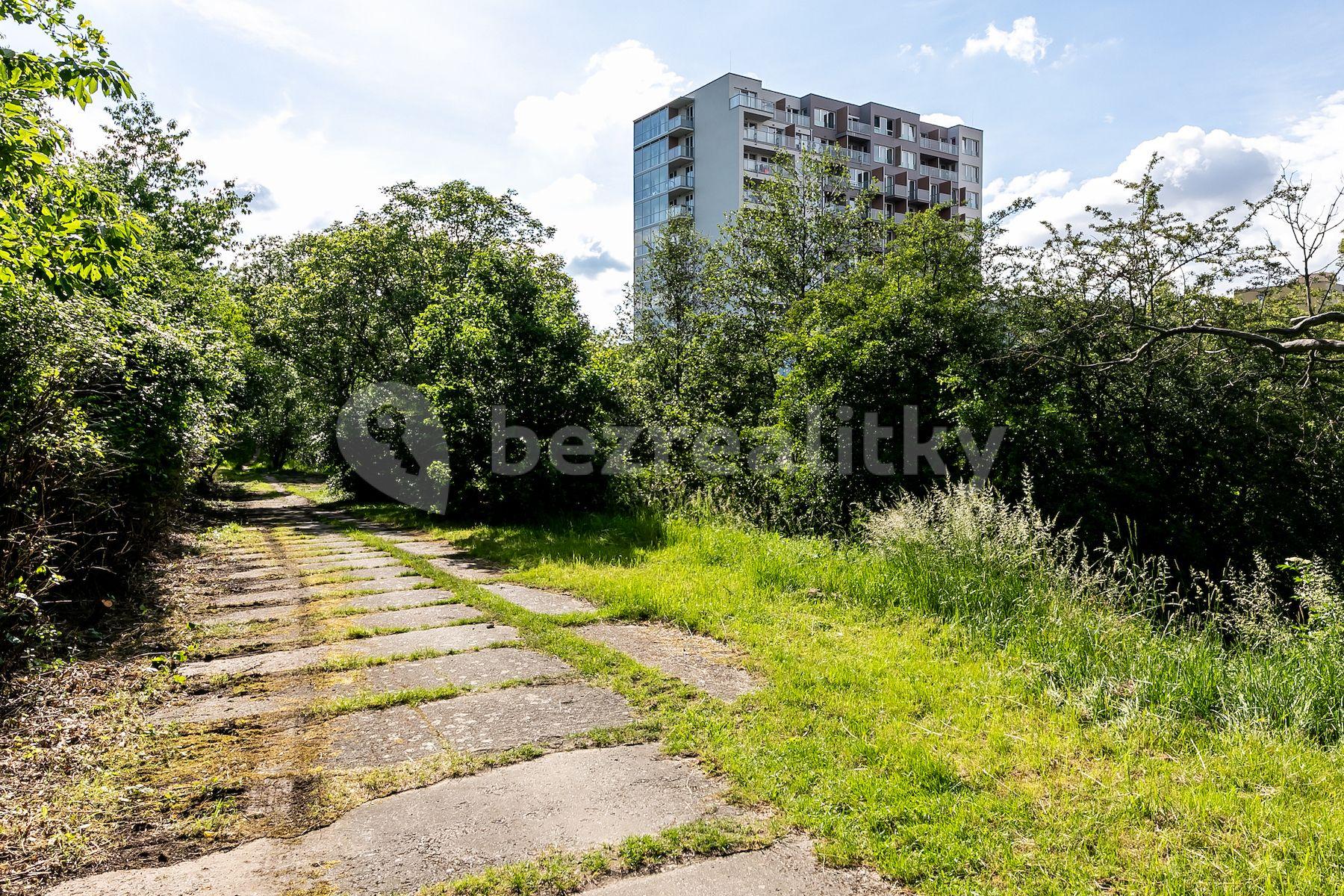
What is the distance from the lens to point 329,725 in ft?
13.9

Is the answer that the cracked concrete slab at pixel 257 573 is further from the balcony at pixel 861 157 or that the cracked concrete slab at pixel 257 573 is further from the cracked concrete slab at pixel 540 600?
the balcony at pixel 861 157

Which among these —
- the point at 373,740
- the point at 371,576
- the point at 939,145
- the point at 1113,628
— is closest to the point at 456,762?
the point at 373,740

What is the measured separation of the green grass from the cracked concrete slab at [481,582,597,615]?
428 mm

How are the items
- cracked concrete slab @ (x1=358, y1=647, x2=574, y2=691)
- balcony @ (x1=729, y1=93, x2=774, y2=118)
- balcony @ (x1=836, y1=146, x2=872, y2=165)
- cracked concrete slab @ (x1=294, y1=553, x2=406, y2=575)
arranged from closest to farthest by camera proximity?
A: cracked concrete slab @ (x1=358, y1=647, x2=574, y2=691)
cracked concrete slab @ (x1=294, y1=553, x2=406, y2=575)
balcony @ (x1=729, y1=93, x2=774, y2=118)
balcony @ (x1=836, y1=146, x2=872, y2=165)

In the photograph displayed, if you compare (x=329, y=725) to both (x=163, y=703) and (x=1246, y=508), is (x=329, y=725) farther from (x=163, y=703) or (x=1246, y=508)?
(x=1246, y=508)

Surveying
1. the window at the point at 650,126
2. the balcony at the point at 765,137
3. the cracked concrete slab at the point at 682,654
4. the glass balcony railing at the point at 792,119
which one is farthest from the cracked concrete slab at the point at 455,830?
the window at the point at 650,126

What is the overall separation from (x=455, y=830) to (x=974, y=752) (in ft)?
7.95

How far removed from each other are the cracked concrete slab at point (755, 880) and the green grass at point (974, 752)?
0.10 meters

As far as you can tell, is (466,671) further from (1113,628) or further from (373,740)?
(1113,628)

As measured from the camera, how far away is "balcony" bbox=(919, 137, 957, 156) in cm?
6438

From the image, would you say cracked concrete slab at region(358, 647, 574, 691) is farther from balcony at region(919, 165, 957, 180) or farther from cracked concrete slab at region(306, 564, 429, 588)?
balcony at region(919, 165, 957, 180)

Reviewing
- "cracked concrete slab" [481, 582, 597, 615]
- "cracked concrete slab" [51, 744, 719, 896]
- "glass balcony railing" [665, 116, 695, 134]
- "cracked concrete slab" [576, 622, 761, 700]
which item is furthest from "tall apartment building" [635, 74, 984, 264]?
"cracked concrete slab" [51, 744, 719, 896]

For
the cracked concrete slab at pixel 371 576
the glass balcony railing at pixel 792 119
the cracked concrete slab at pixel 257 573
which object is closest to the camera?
the cracked concrete slab at pixel 371 576

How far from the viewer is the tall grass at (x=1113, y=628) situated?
400 centimetres
